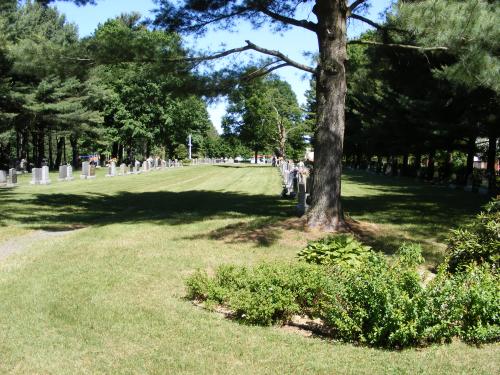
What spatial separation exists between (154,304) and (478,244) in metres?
4.65

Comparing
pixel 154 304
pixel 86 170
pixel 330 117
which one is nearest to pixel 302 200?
pixel 330 117

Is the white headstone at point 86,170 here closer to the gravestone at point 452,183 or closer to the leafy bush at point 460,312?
the gravestone at point 452,183

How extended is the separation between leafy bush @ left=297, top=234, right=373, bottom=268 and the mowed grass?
102cm

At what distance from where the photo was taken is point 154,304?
681cm

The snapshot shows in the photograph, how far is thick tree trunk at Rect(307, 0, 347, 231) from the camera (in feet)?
39.7

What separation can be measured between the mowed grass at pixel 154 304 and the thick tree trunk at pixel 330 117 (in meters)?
0.93

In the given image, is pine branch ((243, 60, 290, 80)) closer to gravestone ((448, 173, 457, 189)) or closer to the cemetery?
the cemetery

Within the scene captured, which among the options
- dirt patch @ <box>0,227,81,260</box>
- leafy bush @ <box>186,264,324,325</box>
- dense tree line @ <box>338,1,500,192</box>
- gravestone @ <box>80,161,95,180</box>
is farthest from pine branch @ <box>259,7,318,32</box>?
gravestone @ <box>80,161,95,180</box>

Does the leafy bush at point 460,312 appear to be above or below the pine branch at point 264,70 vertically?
below

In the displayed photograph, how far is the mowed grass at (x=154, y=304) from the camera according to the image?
16.1ft

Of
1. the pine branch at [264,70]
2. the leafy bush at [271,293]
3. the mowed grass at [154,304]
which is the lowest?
the mowed grass at [154,304]

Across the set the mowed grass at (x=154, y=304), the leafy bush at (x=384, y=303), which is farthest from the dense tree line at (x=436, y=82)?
the leafy bush at (x=384, y=303)

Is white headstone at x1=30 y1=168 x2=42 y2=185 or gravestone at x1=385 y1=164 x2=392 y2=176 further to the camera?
gravestone at x1=385 y1=164 x2=392 y2=176

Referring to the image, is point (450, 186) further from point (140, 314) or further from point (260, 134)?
point (260, 134)
